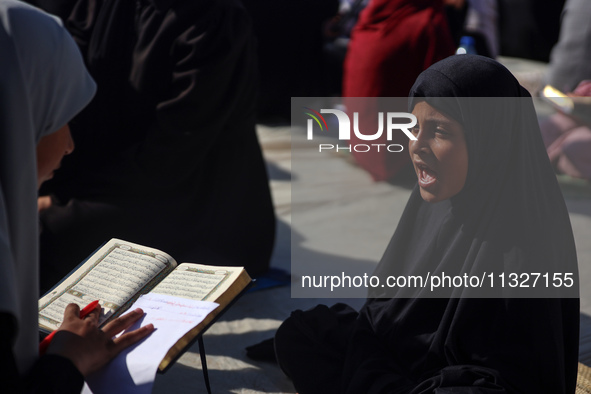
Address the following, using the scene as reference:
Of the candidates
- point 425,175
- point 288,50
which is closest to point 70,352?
point 425,175

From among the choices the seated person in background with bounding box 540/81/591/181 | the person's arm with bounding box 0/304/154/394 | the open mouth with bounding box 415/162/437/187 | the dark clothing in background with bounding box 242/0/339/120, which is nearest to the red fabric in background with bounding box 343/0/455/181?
the seated person in background with bounding box 540/81/591/181

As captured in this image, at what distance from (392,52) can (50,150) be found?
337 cm

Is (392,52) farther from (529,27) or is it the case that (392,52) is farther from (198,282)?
(529,27)

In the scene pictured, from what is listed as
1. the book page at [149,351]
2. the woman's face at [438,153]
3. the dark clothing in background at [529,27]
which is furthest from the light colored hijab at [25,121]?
the dark clothing in background at [529,27]

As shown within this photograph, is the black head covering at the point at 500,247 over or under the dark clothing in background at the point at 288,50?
over

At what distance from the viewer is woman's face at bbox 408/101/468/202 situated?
1.67 m

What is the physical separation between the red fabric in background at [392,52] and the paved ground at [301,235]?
0.66ft

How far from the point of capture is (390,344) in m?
1.90

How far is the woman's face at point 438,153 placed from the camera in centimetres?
167

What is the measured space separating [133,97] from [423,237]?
139 centimetres

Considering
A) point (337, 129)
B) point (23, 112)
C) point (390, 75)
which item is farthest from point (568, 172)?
point (23, 112)

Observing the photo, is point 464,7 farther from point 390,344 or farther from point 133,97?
point 390,344

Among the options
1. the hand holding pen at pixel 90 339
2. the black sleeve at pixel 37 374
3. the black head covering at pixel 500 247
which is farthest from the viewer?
the black head covering at pixel 500 247

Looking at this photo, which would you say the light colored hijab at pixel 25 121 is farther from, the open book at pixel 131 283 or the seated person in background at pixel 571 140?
the seated person in background at pixel 571 140
